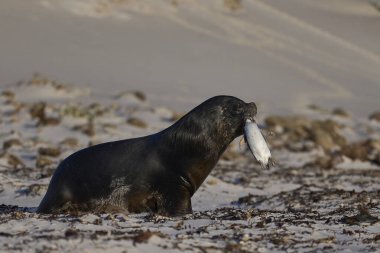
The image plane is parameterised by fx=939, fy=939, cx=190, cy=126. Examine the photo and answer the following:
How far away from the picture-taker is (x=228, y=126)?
7703 mm

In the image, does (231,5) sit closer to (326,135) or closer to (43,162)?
(326,135)

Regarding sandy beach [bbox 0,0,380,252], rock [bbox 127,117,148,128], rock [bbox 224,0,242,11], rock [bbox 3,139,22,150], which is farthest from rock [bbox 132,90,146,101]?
rock [bbox 224,0,242,11]

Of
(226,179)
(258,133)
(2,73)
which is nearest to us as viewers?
(258,133)

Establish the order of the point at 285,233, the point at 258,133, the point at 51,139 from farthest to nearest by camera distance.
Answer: the point at 51,139 < the point at 258,133 < the point at 285,233

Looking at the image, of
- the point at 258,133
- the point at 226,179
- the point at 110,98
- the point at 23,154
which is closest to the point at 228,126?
the point at 258,133

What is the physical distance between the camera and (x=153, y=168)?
748cm

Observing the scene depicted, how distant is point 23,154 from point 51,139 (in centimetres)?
142

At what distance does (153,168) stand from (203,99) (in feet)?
44.5

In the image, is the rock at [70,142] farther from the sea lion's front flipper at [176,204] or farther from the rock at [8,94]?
the sea lion's front flipper at [176,204]

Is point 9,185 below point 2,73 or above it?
below

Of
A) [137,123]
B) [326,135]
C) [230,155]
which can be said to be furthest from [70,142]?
[326,135]

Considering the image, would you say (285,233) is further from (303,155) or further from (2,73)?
(2,73)

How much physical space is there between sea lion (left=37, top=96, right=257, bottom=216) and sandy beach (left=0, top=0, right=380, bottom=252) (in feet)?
1.03

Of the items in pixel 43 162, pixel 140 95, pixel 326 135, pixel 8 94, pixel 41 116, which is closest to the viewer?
pixel 43 162
